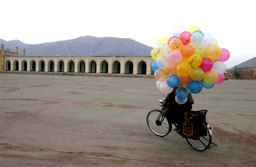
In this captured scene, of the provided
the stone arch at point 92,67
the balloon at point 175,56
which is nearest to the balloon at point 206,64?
the balloon at point 175,56

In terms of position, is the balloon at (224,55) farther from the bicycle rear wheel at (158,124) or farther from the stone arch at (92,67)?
the stone arch at (92,67)

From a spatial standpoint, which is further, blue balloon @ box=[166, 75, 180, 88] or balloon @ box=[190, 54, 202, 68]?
blue balloon @ box=[166, 75, 180, 88]

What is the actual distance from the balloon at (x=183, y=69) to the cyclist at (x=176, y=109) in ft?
1.32

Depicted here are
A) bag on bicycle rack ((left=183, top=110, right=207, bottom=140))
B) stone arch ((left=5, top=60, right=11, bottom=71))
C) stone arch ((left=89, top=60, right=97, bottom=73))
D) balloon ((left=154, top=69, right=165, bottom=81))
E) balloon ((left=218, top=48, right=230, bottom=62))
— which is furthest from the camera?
stone arch ((left=5, top=60, right=11, bottom=71))

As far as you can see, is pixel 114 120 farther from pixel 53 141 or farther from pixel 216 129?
pixel 216 129

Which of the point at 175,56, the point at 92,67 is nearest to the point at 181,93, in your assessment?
the point at 175,56

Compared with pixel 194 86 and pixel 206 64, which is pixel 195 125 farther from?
pixel 206 64

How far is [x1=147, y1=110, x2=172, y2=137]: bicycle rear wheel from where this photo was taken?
416cm

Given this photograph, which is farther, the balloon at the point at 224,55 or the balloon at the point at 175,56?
the balloon at the point at 224,55

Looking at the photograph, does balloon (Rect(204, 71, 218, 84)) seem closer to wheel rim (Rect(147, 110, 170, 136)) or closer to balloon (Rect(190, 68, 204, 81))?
balloon (Rect(190, 68, 204, 81))

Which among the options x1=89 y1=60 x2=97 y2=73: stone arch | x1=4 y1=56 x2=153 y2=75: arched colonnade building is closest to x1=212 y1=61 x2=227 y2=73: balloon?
x1=4 y1=56 x2=153 y2=75: arched colonnade building

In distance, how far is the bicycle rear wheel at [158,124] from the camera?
164 inches

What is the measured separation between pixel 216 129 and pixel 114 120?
2356mm

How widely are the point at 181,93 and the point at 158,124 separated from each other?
3.27 feet
